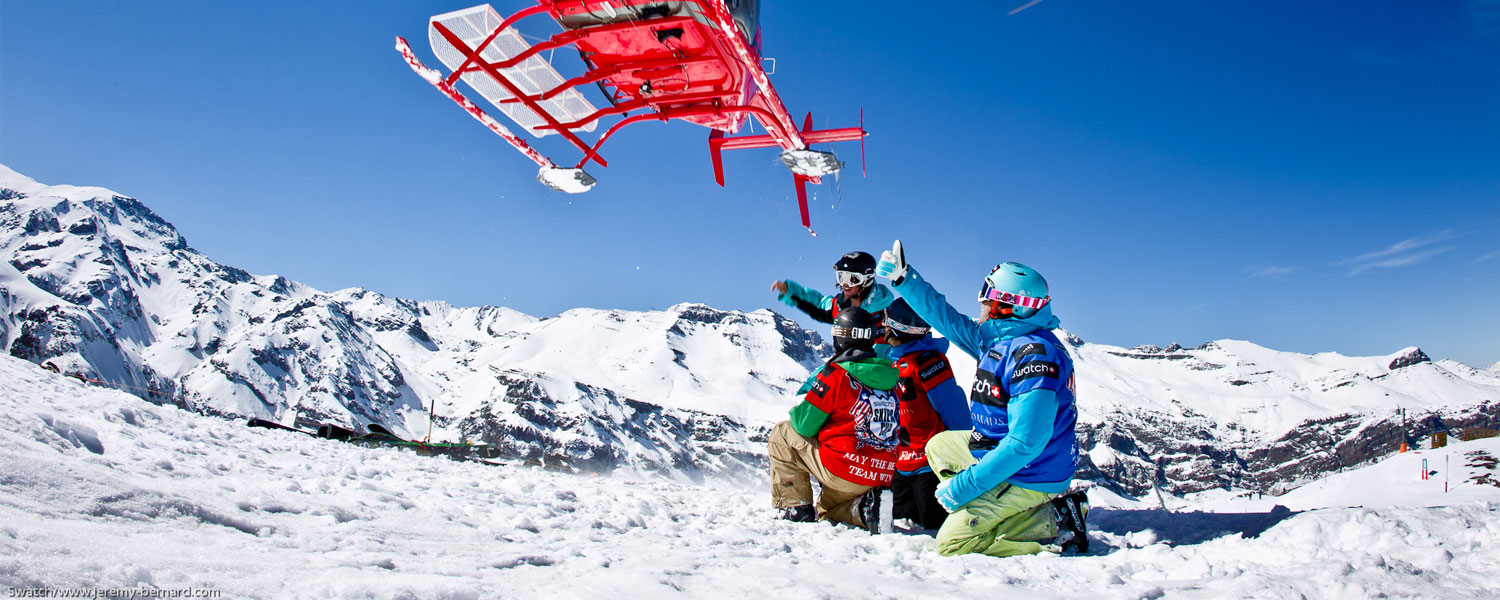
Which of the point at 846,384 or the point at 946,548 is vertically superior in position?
the point at 846,384

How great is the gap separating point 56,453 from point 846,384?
14.9 ft

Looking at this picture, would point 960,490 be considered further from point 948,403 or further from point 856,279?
point 856,279

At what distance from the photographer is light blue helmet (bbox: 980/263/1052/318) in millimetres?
3936

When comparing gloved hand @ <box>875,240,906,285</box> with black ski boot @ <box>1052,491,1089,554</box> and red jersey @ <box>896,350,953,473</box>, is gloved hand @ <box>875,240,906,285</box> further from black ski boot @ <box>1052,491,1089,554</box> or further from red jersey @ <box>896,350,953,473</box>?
black ski boot @ <box>1052,491,1089,554</box>

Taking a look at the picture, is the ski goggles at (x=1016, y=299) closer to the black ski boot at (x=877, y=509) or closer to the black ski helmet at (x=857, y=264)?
the black ski boot at (x=877, y=509)

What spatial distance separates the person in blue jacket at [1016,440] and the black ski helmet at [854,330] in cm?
91

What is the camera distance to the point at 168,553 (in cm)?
255

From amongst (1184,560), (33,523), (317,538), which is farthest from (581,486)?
(1184,560)

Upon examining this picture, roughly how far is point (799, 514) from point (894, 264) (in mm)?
1943

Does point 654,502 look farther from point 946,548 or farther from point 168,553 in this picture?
point 168,553

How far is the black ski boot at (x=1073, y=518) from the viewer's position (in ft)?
12.7

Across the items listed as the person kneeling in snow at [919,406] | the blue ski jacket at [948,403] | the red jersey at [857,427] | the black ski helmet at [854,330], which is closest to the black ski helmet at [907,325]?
the person kneeling in snow at [919,406]

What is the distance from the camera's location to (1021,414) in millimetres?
3559

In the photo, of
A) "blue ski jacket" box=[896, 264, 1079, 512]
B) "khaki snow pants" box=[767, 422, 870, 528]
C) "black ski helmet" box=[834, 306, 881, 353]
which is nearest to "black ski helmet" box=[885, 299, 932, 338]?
"black ski helmet" box=[834, 306, 881, 353]
